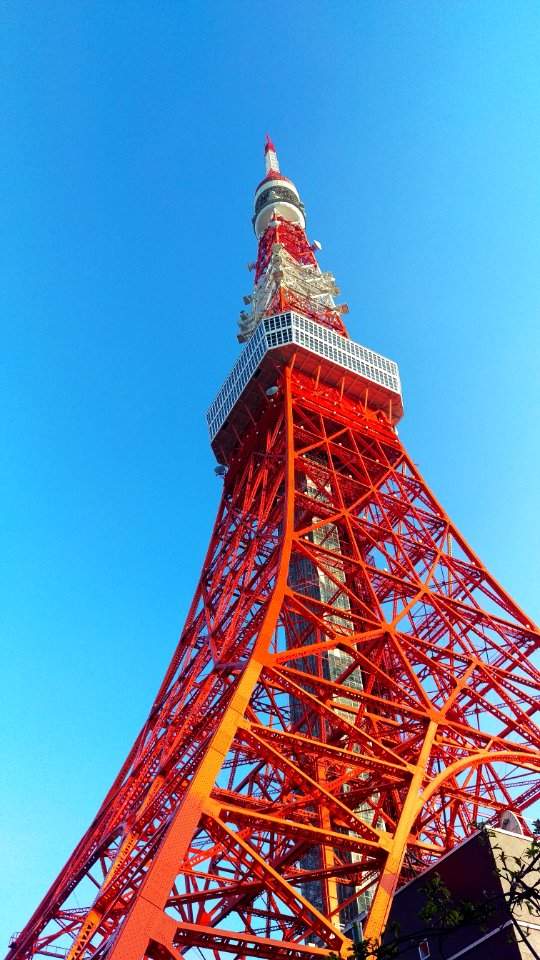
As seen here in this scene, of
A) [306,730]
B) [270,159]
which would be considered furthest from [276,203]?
[306,730]

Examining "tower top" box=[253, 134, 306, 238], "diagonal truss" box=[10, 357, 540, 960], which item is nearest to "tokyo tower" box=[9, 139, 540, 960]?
"diagonal truss" box=[10, 357, 540, 960]

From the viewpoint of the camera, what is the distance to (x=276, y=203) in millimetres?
38469

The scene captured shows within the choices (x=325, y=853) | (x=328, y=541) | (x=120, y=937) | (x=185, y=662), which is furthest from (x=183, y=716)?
(x=120, y=937)

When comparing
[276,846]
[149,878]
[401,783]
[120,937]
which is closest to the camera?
[120,937]

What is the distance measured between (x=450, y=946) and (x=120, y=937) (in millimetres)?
4835

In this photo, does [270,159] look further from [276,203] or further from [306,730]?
[306,730]

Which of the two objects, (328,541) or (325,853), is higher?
(328,541)

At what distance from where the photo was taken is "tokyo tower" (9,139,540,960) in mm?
10180

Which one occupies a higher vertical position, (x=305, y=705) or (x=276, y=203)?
(x=276, y=203)

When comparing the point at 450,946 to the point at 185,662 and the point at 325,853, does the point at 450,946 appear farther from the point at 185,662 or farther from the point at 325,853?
the point at 185,662

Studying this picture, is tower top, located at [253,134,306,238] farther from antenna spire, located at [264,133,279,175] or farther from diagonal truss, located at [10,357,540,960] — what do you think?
diagonal truss, located at [10,357,540,960]

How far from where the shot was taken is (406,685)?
19703 millimetres

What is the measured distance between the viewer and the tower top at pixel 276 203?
3831 cm

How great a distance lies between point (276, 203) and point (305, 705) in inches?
1075
